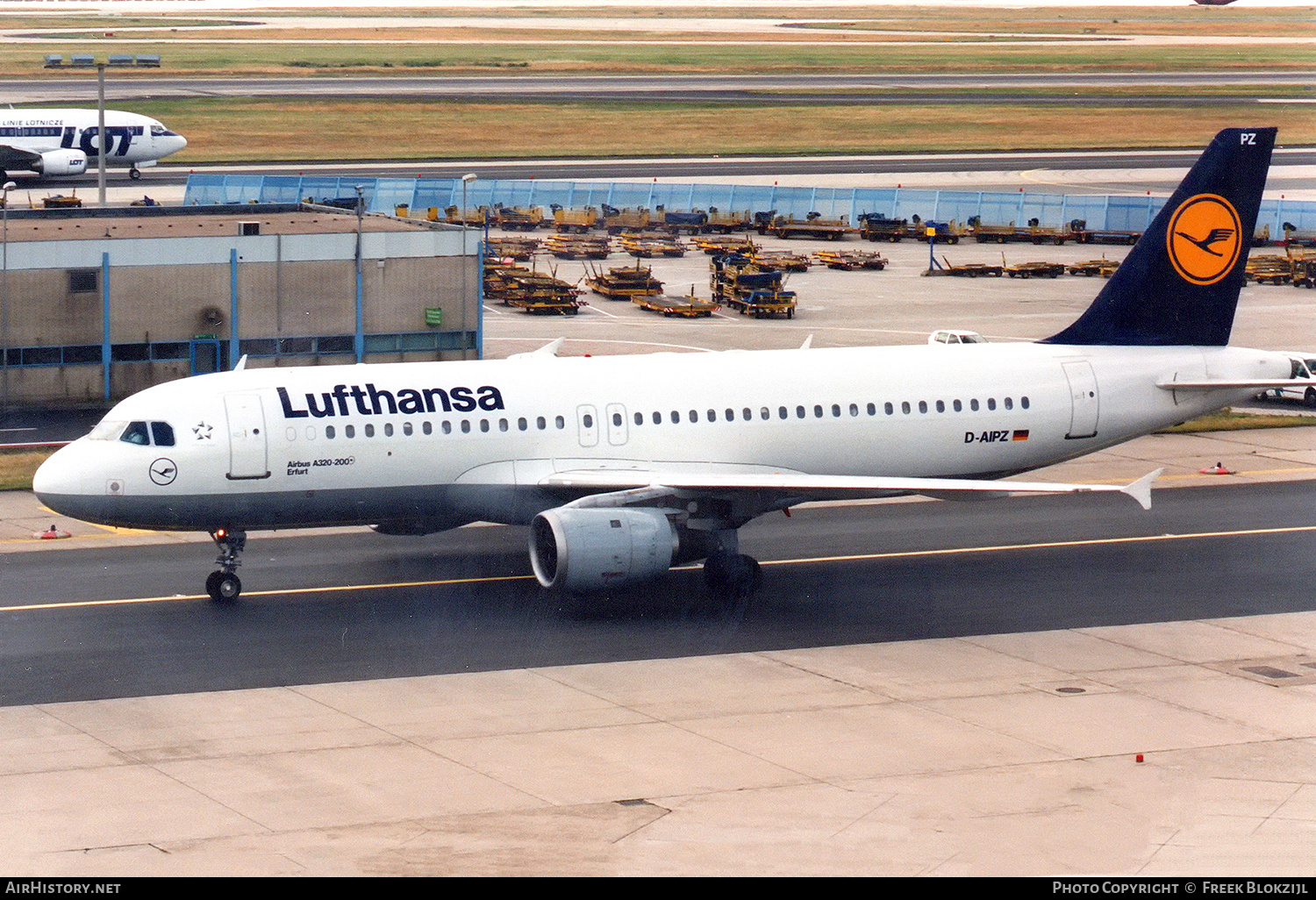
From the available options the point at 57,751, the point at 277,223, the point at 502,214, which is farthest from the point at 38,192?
the point at 57,751

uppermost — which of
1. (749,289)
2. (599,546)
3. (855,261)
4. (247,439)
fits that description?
(855,261)

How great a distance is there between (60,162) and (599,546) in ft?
296

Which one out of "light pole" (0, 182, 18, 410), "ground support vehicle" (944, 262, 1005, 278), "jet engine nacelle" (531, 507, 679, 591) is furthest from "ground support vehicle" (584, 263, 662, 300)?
"jet engine nacelle" (531, 507, 679, 591)

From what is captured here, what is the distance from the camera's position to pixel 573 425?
120 ft

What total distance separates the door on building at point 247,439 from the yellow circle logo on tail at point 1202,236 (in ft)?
68.3

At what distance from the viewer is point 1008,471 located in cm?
4025

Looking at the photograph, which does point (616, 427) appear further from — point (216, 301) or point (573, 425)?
point (216, 301)

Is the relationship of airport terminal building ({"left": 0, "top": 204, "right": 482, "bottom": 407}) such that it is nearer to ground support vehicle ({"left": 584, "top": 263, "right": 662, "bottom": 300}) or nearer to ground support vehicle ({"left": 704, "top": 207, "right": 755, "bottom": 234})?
ground support vehicle ({"left": 584, "top": 263, "right": 662, "bottom": 300})

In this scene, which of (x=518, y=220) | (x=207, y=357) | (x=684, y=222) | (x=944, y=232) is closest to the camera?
(x=207, y=357)

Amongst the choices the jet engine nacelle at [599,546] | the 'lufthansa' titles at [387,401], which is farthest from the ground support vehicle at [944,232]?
the jet engine nacelle at [599,546]

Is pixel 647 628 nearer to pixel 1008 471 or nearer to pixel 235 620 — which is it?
pixel 235 620

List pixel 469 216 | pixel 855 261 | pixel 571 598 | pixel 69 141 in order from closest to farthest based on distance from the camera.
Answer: pixel 571 598, pixel 855 261, pixel 469 216, pixel 69 141

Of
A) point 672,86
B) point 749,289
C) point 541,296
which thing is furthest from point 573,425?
point 672,86

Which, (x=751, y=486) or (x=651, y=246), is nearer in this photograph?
(x=751, y=486)
